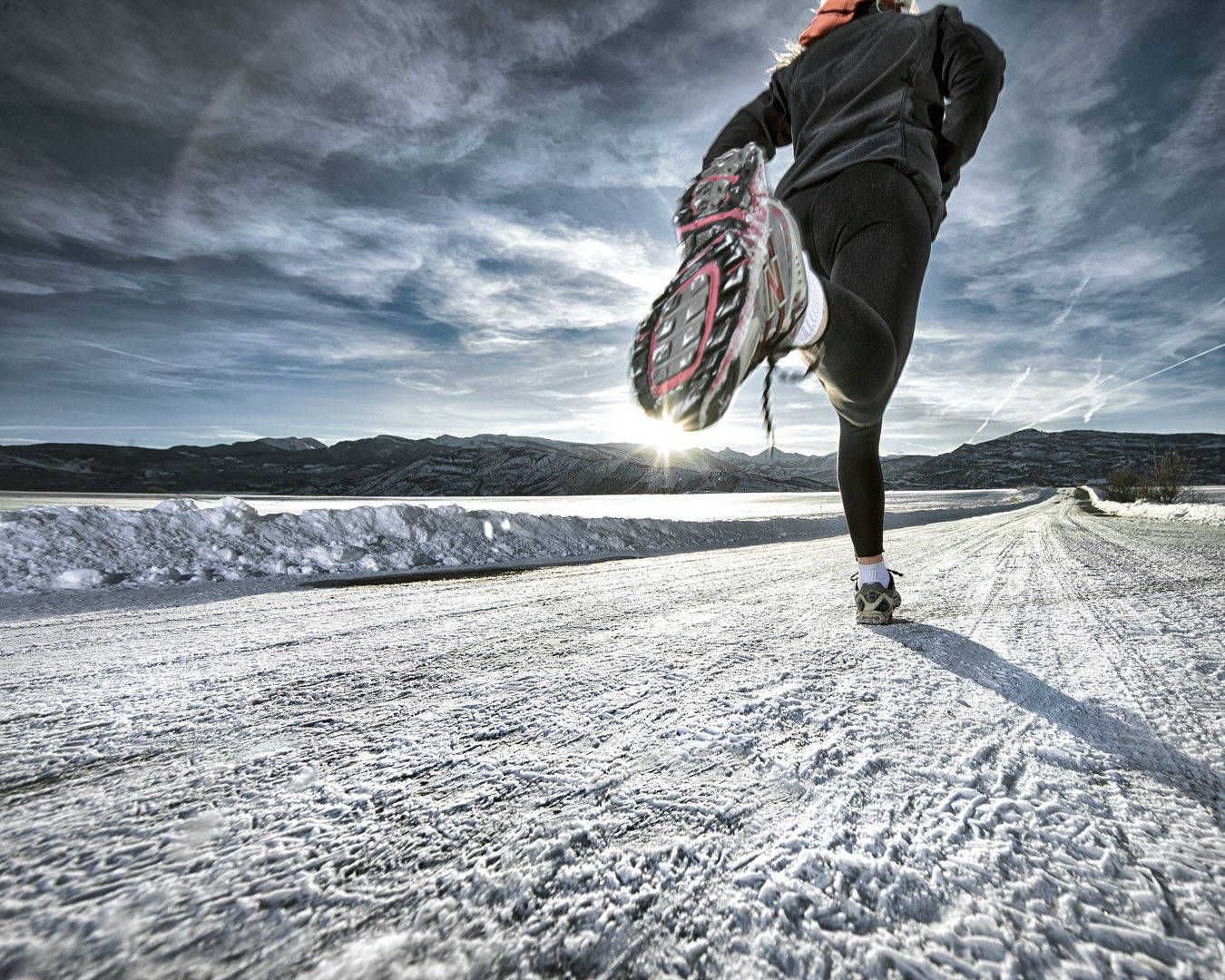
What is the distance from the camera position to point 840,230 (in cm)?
168

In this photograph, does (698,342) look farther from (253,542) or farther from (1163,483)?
(1163,483)

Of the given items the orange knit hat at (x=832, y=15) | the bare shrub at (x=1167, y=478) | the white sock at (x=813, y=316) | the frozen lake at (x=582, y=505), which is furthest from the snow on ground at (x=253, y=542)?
the bare shrub at (x=1167, y=478)

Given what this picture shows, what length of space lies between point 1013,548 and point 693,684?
3.83 meters

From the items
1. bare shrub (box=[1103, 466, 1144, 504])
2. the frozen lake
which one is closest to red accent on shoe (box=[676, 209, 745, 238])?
the frozen lake

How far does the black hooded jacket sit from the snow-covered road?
1.40 m

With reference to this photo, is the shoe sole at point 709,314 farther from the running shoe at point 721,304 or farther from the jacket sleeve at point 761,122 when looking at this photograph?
the jacket sleeve at point 761,122

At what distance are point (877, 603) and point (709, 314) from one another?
1069 millimetres

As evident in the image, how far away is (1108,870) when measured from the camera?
0.54 metres

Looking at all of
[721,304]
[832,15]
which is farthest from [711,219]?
[832,15]

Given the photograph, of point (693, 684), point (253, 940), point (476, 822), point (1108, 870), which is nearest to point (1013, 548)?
point (693, 684)

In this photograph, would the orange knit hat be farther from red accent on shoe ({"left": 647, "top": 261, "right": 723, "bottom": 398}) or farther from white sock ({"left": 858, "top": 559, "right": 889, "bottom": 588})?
white sock ({"left": 858, "top": 559, "right": 889, "bottom": 588})

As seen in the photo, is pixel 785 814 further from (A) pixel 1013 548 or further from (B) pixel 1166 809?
(A) pixel 1013 548

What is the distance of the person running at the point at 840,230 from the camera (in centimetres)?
119

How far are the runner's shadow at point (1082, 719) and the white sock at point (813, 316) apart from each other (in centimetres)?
80
